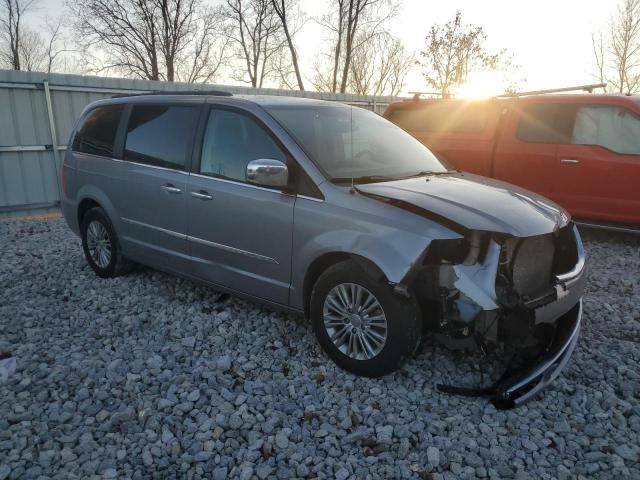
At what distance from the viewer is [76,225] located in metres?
5.30

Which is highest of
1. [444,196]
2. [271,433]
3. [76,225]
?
[444,196]

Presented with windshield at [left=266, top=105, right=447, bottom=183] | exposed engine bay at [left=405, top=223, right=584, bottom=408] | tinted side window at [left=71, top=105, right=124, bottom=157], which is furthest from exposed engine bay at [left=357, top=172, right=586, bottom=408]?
tinted side window at [left=71, top=105, right=124, bottom=157]

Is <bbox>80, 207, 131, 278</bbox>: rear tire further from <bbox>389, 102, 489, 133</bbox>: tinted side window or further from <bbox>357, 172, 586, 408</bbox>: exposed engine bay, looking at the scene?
<bbox>389, 102, 489, 133</bbox>: tinted side window

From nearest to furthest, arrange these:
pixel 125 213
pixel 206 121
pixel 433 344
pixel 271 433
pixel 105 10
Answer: pixel 271 433, pixel 433 344, pixel 206 121, pixel 125 213, pixel 105 10

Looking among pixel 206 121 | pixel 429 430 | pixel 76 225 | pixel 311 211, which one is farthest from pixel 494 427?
pixel 76 225

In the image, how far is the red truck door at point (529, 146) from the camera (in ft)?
21.4

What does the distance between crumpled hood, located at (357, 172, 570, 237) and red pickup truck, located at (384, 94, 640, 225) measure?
2.54 m

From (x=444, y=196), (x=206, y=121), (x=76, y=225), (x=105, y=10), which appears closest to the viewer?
(x=444, y=196)

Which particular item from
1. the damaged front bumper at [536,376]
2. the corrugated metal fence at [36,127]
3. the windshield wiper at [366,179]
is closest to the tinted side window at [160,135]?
the windshield wiper at [366,179]

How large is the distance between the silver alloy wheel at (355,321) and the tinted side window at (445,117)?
4851 mm

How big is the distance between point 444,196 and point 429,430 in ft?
4.71

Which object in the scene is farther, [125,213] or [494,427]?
[125,213]

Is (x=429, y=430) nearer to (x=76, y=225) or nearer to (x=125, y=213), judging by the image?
(x=125, y=213)

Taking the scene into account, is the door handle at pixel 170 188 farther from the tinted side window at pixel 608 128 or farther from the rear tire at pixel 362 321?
the tinted side window at pixel 608 128
